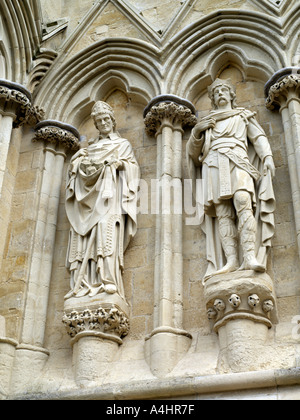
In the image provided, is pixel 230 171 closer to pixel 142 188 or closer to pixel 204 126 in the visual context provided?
pixel 204 126

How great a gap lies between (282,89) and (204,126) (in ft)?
3.43

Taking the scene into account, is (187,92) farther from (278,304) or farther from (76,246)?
(278,304)

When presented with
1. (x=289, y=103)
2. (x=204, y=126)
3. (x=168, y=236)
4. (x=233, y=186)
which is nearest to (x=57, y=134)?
(x=204, y=126)

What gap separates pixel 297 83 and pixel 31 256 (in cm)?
354

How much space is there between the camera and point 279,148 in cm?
750

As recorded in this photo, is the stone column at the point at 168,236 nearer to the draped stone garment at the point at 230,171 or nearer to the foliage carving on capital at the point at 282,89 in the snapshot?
the draped stone garment at the point at 230,171

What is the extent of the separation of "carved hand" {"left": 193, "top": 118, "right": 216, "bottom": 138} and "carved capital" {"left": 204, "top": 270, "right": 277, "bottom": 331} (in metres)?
1.74

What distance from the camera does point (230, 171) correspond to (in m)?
6.86

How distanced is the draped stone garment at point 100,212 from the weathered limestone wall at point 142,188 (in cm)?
27

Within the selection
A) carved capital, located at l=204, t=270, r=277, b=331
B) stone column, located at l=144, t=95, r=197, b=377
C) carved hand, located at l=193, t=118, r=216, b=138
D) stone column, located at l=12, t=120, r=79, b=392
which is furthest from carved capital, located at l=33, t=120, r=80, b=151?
carved capital, located at l=204, t=270, r=277, b=331

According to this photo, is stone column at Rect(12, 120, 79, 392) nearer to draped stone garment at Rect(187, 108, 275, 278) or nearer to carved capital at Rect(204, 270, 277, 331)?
draped stone garment at Rect(187, 108, 275, 278)

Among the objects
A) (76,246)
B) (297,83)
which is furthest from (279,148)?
(76,246)

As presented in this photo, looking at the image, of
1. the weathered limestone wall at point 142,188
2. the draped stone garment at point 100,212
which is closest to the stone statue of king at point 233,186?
the weathered limestone wall at point 142,188

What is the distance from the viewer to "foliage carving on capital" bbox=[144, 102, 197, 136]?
792 cm
